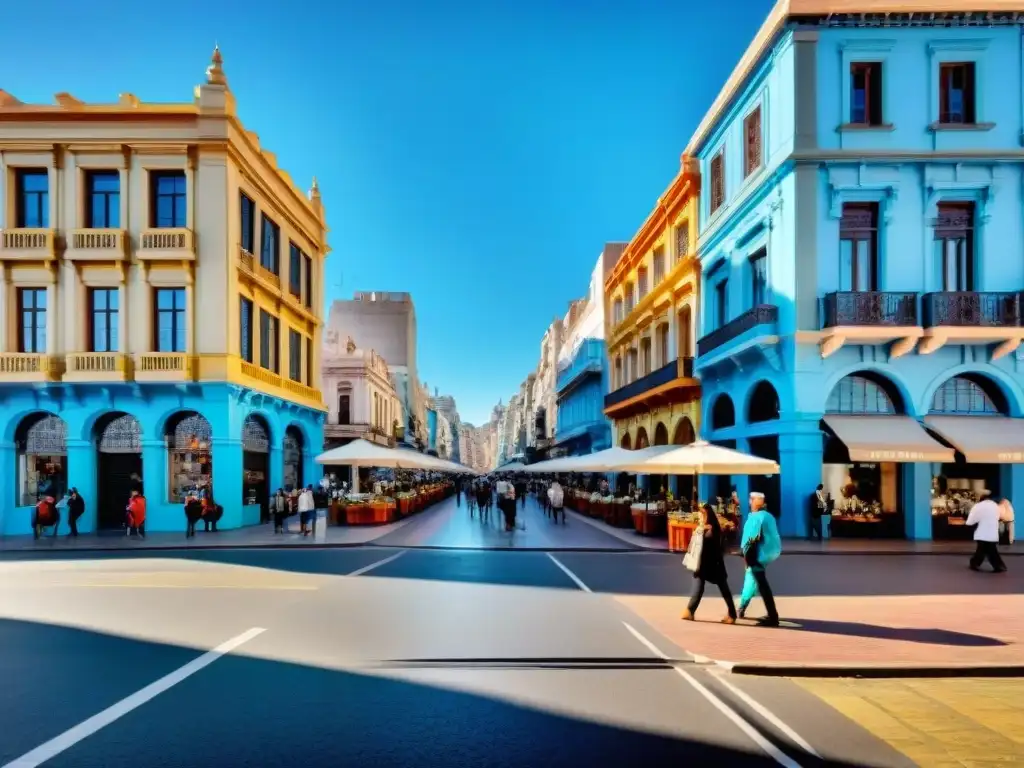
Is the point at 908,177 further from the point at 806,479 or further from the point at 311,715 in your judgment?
the point at 311,715

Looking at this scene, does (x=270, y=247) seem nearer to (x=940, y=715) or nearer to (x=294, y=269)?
Answer: (x=294, y=269)

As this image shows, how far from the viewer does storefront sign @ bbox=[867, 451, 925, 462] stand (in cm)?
1792

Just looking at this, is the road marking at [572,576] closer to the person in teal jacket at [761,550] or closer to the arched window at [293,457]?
the person in teal jacket at [761,550]

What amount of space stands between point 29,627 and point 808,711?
9.63 metres

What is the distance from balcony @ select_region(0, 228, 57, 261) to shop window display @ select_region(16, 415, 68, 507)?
5.54m

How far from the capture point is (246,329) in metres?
25.5

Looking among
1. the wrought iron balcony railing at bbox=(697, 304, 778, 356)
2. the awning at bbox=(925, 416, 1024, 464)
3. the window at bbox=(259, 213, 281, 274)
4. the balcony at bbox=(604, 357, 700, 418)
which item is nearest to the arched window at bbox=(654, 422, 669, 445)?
the balcony at bbox=(604, 357, 700, 418)

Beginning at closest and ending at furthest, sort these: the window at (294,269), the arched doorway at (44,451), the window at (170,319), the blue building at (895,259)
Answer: the blue building at (895,259)
the window at (170,319)
the arched doorway at (44,451)
the window at (294,269)

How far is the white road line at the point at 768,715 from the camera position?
17.5 ft

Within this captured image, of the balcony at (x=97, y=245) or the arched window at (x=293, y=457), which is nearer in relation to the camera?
the balcony at (x=97, y=245)

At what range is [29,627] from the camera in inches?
360

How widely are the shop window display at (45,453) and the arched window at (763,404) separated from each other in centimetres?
2382

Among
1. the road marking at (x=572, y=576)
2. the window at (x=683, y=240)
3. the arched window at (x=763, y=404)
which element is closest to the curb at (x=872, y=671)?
the road marking at (x=572, y=576)

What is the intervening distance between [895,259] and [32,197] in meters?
28.3
